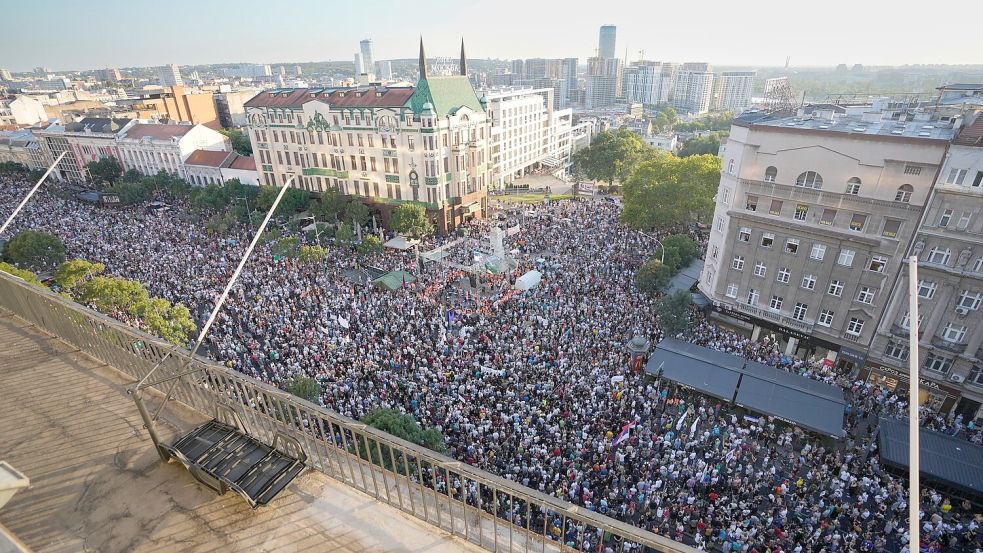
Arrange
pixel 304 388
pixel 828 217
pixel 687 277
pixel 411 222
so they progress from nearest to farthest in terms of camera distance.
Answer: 1. pixel 304 388
2. pixel 828 217
3. pixel 687 277
4. pixel 411 222

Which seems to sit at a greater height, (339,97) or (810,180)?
(339,97)

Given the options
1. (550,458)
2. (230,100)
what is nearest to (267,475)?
(550,458)

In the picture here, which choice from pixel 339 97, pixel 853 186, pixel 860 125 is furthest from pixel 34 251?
pixel 860 125

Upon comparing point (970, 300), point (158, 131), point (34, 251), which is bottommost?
point (34, 251)

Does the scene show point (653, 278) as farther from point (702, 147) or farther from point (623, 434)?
point (702, 147)

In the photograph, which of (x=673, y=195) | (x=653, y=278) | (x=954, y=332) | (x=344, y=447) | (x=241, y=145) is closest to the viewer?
(x=344, y=447)

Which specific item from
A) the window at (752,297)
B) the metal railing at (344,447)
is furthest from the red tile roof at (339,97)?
the metal railing at (344,447)

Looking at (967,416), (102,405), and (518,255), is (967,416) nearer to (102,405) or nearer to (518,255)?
(518,255)

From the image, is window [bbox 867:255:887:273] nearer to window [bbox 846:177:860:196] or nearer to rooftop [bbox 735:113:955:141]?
window [bbox 846:177:860:196]
